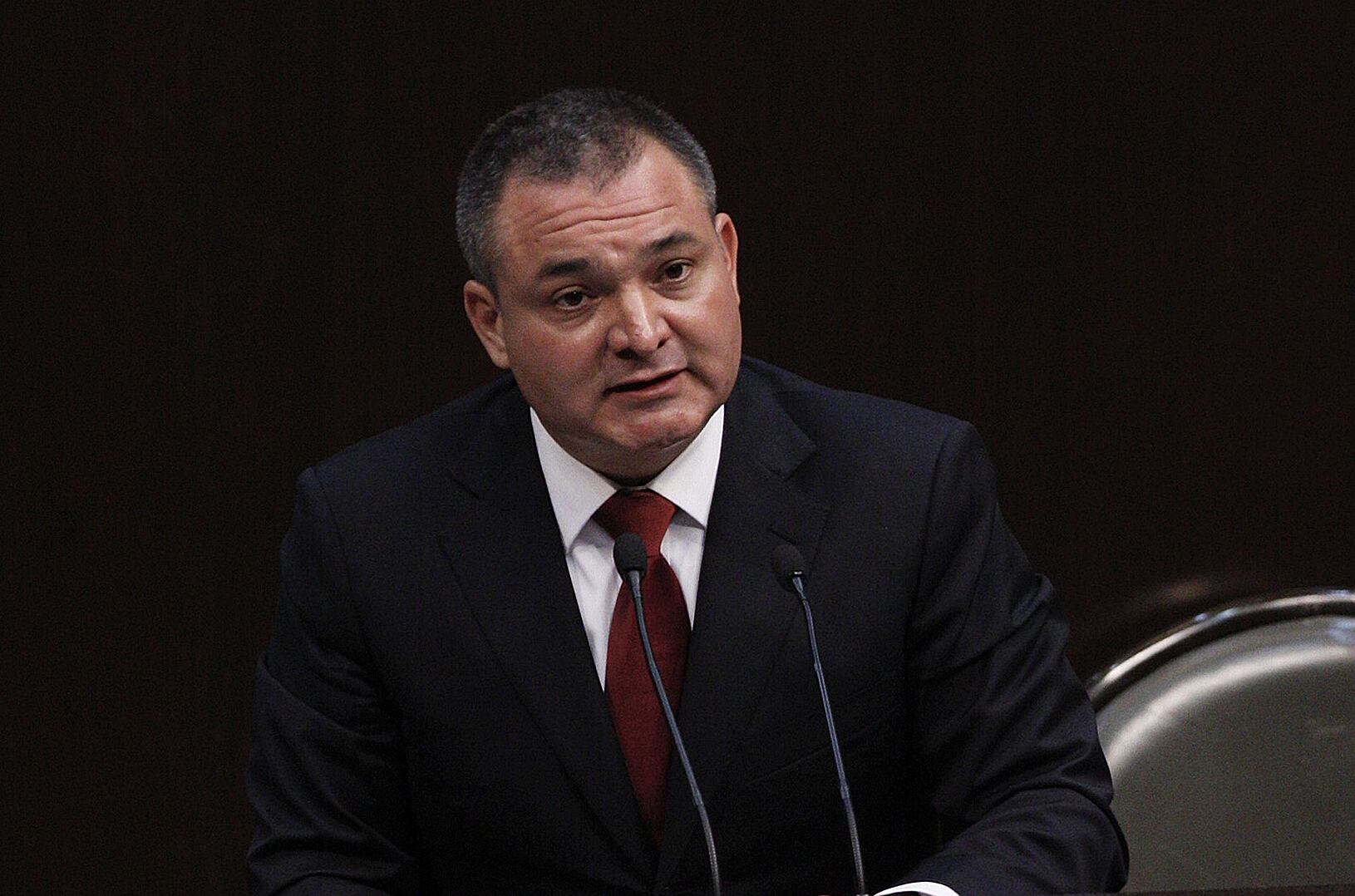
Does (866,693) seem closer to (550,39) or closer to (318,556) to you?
→ (318,556)

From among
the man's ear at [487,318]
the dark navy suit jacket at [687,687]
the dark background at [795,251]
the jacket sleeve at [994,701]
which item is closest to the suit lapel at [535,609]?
the dark navy suit jacket at [687,687]

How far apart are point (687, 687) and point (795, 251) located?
0.80 m

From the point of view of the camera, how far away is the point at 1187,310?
232cm

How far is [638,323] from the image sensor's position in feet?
5.47

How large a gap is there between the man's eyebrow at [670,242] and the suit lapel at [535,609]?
1.02ft

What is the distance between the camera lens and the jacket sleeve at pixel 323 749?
5.75 feet

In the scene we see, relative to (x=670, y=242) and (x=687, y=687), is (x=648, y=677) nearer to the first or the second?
(x=687, y=687)

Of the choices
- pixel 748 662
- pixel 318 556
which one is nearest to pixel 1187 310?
pixel 748 662

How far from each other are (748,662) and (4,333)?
1214mm

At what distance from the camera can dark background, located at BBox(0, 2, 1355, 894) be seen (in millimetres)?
2303

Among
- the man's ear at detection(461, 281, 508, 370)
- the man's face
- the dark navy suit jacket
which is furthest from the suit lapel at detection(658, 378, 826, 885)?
the man's ear at detection(461, 281, 508, 370)

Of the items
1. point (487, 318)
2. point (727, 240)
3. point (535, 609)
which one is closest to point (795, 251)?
point (727, 240)

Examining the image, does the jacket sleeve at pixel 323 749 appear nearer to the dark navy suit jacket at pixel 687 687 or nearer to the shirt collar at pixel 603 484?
the dark navy suit jacket at pixel 687 687

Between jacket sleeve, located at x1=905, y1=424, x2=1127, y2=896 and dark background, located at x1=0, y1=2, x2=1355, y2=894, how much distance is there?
51 centimetres
